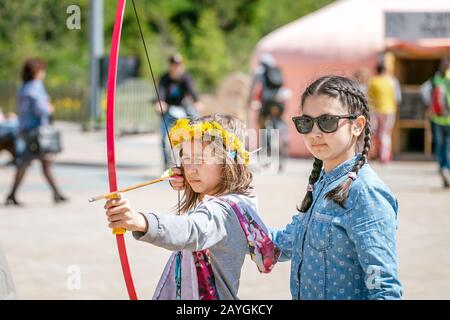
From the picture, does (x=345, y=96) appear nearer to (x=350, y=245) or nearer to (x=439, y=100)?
(x=350, y=245)

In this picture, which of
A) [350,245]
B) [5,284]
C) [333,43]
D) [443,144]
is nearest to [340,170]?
[350,245]

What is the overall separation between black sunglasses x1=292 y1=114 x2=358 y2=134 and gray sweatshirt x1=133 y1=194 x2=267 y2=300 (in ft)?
1.20

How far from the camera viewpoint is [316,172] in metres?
3.94

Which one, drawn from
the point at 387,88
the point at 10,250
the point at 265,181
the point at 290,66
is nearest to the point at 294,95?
the point at 290,66

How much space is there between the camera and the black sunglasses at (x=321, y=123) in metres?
3.65

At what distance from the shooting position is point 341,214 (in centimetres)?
352

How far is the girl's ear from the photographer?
3738mm

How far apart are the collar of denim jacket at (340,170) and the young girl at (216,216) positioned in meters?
0.31

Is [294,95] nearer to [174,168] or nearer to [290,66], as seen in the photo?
[290,66]

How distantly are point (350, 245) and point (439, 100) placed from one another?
38.2ft

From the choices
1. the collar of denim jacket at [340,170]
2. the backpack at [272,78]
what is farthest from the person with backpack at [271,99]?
the collar of denim jacket at [340,170]

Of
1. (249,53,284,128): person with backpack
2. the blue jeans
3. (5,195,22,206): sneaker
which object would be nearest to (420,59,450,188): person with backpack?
the blue jeans

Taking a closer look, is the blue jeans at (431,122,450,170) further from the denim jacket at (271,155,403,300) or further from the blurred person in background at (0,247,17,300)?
the blurred person in background at (0,247,17,300)
